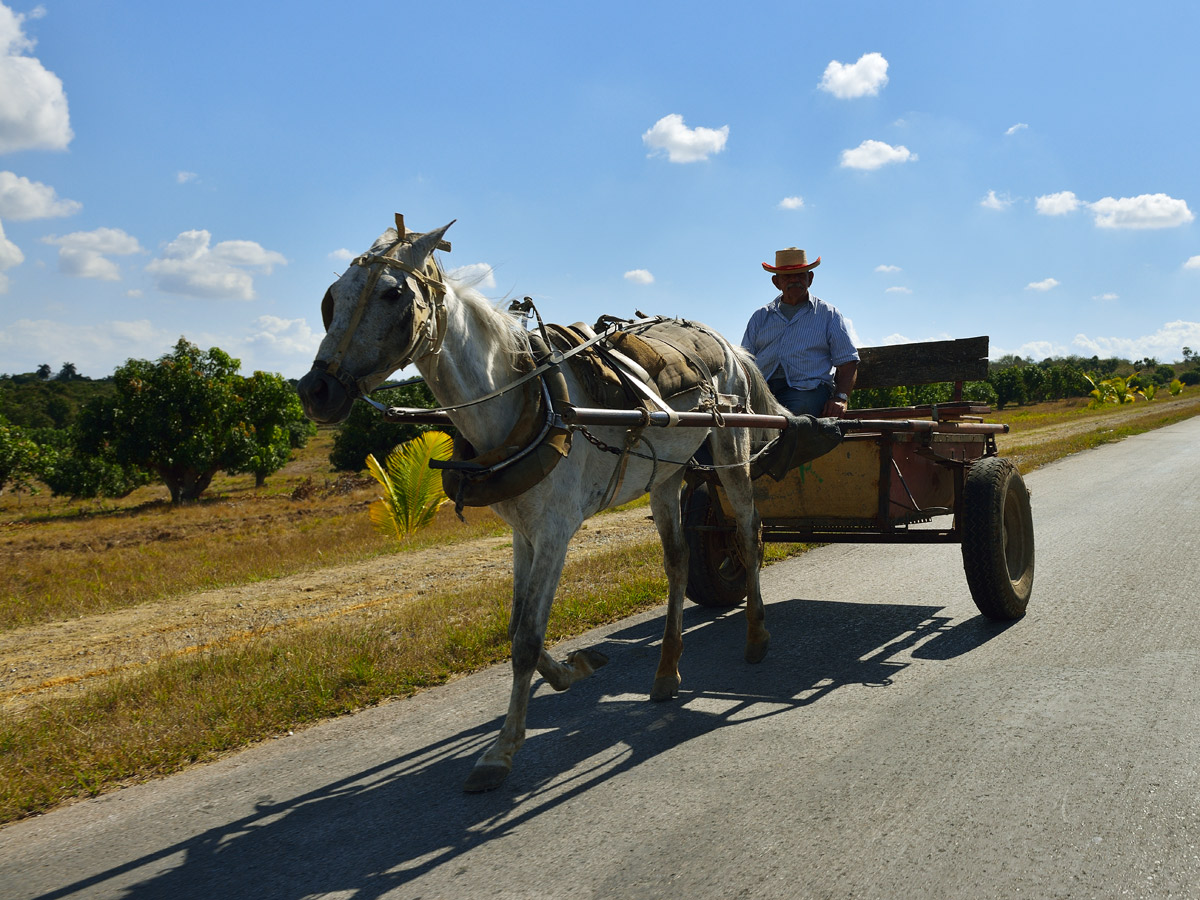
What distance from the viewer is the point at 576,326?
478 cm

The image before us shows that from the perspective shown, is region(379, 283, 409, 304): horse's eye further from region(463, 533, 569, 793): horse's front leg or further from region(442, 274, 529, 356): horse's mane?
region(463, 533, 569, 793): horse's front leg

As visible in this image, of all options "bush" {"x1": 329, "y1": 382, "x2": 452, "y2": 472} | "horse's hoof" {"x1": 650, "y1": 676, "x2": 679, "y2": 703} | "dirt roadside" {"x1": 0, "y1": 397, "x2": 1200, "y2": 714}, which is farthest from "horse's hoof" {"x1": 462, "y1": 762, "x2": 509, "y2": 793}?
"bush" {"x1": 329, "y1": 382, "x2": 452, "y2": 472}

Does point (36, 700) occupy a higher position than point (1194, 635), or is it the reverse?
point (36, 700)

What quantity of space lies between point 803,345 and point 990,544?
2077mm

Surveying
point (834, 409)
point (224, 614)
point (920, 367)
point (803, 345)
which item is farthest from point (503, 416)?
point (224, 614)

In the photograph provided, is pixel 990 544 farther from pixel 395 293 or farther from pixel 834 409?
pixel 395 293

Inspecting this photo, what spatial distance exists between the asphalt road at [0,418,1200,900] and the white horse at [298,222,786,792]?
288 millimetres

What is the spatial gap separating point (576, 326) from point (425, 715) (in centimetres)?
230

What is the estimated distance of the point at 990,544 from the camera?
5.66 m

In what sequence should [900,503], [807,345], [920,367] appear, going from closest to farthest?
[900,503], [807,345], [920,367]

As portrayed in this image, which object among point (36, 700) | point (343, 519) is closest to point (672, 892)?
point (36, 700)

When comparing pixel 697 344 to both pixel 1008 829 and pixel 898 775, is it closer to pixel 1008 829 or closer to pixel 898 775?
pixel 898 775

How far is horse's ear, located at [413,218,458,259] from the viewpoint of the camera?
3.56 meters

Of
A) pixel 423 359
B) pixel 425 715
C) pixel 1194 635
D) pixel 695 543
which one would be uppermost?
pixel 423 359
